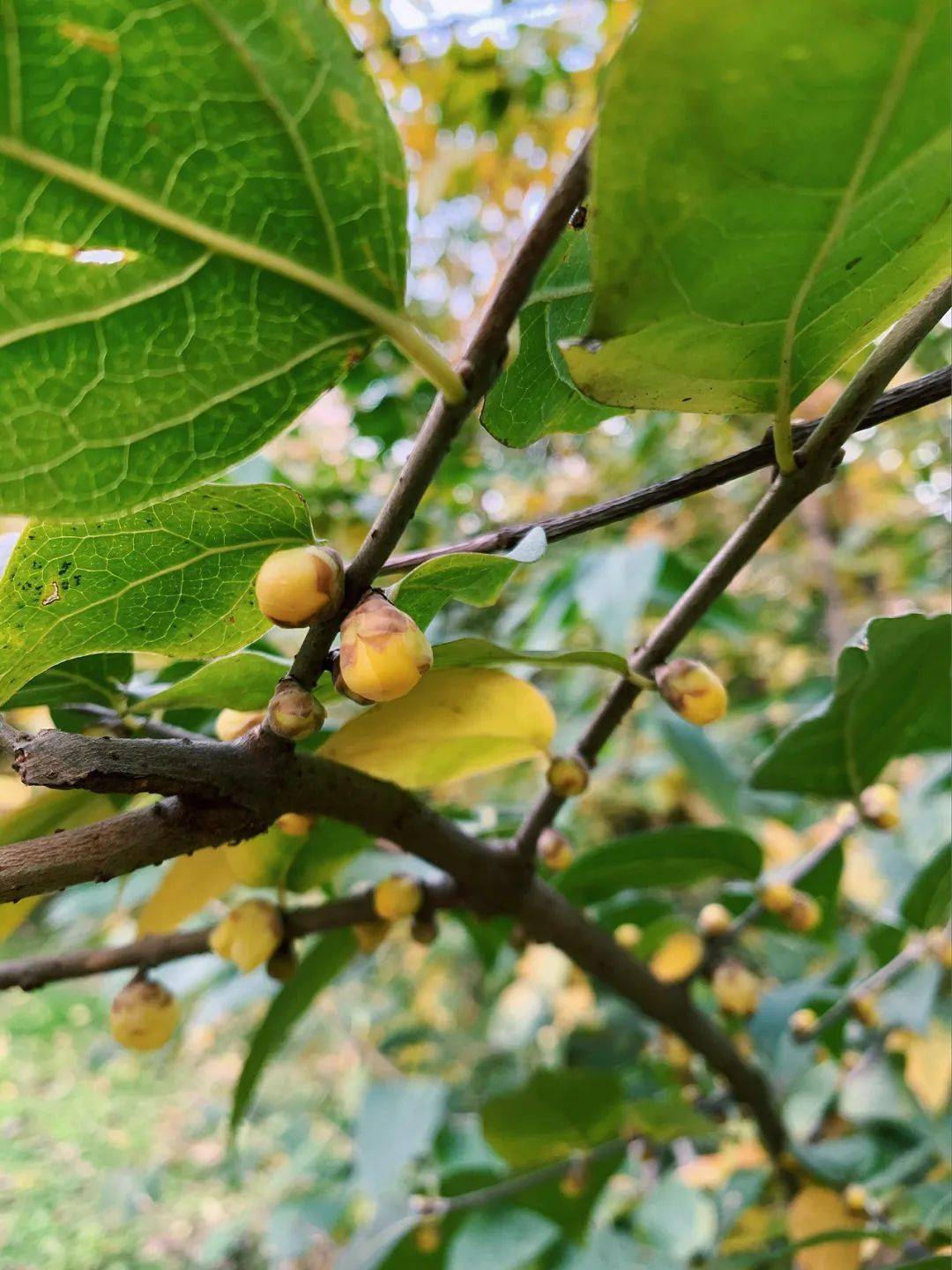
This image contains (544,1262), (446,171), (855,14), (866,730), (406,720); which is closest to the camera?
(855,14)

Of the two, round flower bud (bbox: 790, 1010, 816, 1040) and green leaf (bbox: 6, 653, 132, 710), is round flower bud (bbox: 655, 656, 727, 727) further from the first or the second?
round flower bud (bbox: 790, 1010, 816, 1040)

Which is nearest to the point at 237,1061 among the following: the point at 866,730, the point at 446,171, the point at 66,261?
the point at 446,171

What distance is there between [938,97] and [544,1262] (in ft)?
3.88

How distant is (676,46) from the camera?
0.24 meters

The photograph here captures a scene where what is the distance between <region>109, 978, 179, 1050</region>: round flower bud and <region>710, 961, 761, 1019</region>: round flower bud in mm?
558

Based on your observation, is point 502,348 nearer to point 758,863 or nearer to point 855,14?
point 855,14

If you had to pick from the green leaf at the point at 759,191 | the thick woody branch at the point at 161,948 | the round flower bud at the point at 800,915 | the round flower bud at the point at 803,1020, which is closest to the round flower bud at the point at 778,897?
the round flower bud at the point at 800,915

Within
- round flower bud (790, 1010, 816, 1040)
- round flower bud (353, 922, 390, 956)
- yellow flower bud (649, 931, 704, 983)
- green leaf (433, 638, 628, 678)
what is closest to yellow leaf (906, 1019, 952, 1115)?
round flower bud (790, 1010, 816, 1040)

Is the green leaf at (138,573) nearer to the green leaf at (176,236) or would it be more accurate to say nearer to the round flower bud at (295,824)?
the green leaf at (176,236)

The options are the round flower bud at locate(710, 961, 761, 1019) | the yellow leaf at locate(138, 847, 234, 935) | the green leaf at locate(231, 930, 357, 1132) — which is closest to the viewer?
the yellow leaf at locate(138, 847, 234, 935)

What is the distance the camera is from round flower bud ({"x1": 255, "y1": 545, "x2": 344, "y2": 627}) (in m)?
0.32

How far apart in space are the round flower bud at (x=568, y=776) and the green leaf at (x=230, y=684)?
171mm

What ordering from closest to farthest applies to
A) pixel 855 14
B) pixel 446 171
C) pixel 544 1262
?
pixel 855 14
pixel 544 1262
pixel 446 171

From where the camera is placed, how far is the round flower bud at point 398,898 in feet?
1.91
